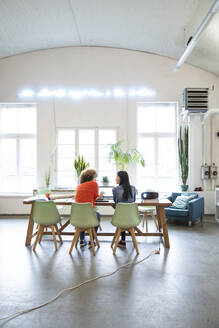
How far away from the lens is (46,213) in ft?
14.0

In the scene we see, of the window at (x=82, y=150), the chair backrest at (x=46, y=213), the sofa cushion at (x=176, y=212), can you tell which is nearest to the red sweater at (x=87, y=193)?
the chair backrest at (x=46, y=213)

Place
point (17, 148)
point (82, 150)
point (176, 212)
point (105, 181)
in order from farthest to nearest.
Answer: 1. point (17, 148)
2. point (82, 150)
3. point (105, 181)
4. point (176, 212)

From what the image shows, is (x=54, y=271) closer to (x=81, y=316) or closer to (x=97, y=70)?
(x=81, y=316)

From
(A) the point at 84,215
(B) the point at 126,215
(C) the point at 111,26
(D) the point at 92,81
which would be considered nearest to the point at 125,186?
(B) the point at 126,215

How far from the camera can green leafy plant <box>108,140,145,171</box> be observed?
22.0 ft

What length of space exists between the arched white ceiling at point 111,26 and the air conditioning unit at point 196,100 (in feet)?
2.43

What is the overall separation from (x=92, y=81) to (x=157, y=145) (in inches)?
89.0

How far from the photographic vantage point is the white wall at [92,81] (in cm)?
707

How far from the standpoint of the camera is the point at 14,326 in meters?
2.26

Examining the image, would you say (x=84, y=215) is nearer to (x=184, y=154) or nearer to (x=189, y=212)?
(x=189, y=212)

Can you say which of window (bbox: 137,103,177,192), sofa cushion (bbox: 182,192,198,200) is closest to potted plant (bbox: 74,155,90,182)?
window (bbox: 137,103,177,192)

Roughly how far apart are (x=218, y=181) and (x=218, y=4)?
438 centimetres

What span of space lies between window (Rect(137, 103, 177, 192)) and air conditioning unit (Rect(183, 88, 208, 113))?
0.87 meters

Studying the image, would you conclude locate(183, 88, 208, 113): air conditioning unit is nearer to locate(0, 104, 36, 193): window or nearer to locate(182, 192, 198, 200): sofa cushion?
locate(182, 192, 198, 200): sofa cushion
